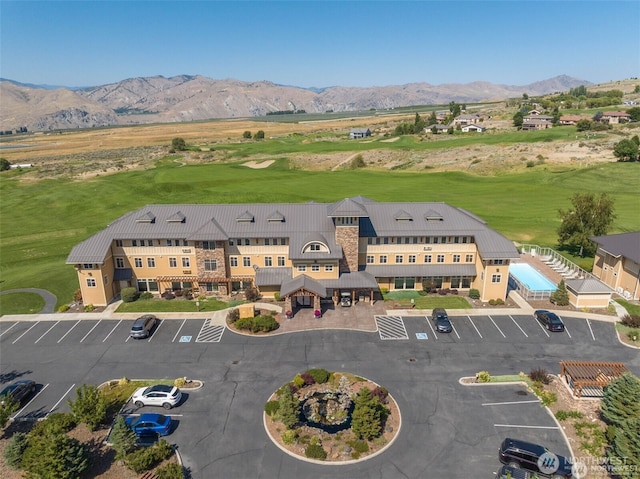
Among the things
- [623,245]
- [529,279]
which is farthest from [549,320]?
[623,245]

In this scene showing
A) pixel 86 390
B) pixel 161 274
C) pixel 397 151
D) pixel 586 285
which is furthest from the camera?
pixel 397 151

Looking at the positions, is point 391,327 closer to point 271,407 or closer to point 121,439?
point 271,407

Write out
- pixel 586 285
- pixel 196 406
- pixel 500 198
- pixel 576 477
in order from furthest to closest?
pixel 500 198
pixel 586 285
pixel 196 406
pixel 576 477

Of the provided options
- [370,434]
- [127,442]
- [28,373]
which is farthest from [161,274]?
[370,434]

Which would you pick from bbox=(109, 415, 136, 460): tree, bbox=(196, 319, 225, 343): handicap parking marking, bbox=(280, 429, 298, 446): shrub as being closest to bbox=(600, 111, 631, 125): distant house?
bbox=(196, 319, 225, 343): handicap parking marking

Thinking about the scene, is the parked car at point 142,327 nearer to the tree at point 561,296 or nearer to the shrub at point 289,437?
the shrub at point 289,437

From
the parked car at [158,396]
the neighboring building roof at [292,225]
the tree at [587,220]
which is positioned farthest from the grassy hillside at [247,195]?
the parked car at [158,396]

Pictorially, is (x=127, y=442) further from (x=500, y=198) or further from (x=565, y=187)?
(x=565, y=187)
